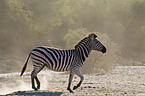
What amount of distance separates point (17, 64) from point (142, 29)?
42366 mm

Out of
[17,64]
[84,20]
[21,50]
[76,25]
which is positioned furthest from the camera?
[84,20]

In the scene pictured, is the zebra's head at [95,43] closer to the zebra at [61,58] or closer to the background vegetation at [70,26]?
the zebra at [61,58]

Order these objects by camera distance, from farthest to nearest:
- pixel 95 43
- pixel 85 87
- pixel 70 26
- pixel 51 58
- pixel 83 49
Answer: pixel 70 26 → pixel 85 87 → pixel 95 43 → pixel 83 49 → pixel 51 58

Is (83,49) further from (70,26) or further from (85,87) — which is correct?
(70,26)

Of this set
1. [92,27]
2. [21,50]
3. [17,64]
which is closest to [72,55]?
[17,64]

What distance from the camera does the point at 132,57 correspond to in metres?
78.0

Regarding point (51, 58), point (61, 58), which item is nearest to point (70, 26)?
point (61, 58)

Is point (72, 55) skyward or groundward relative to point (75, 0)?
groundward

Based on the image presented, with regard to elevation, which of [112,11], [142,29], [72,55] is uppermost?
[112,11]

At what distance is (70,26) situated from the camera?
79.2m

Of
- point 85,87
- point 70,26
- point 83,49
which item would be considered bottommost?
point 85,87

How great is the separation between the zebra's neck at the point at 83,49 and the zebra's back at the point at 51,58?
0.46m

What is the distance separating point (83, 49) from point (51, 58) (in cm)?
185

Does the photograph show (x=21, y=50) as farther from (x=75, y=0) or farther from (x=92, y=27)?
(x=75, y=0)
